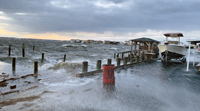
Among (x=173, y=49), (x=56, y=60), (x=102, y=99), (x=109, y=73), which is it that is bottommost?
(x=56, y=60)

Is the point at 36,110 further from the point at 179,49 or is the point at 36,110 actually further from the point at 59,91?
the point at 179,49

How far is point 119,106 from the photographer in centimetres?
501

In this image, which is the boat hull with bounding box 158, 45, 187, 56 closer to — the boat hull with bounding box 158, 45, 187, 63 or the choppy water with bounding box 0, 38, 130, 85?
A: the boat hull with bounding box 158, 45, 187, 63

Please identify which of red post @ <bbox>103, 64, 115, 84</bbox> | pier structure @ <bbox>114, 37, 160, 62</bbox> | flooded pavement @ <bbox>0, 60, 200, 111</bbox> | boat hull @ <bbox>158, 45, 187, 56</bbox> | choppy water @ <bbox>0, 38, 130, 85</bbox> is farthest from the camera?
→ pier structure @ <bbox>114, 37, 160, 62</bbox>

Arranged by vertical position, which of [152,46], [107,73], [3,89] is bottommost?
[3,89]

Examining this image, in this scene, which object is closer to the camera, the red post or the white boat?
the red post

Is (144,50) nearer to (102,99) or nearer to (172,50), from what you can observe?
(172,50)

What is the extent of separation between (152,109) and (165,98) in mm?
1344

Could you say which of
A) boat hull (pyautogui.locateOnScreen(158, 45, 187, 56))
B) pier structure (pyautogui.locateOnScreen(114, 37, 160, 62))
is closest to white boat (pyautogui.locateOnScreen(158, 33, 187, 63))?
boat hull (pyautogui.locateOnScreen(158, 45, 187, 56))

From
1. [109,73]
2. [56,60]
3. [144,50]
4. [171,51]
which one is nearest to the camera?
[109,73]

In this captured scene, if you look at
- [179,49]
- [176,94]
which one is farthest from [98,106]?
[179,49]

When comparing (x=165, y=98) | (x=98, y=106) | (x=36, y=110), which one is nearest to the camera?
(x=36, y=110)

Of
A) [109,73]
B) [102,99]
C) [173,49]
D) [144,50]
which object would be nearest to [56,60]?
[144,50]

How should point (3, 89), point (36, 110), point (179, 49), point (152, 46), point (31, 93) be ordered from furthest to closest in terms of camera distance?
point (152, 46), point (179, 49), point (3, 89), point (31, 93), point (36, 110)
